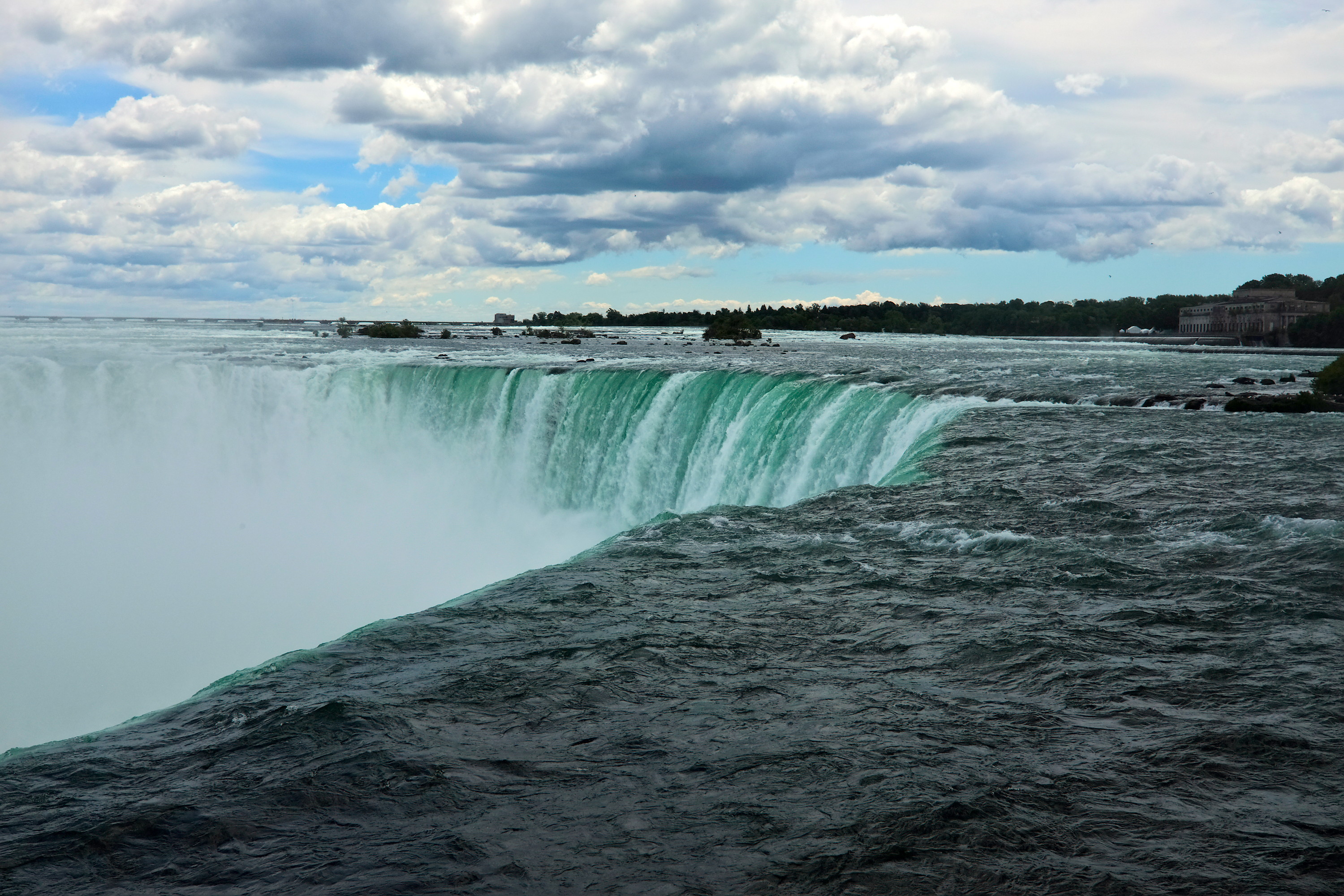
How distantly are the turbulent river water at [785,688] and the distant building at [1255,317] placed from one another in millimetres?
55024

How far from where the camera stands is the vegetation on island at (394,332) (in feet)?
231

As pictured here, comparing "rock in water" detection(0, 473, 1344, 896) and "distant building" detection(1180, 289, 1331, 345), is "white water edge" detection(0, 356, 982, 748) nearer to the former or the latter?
"rock in water" detection(0, 473, 1344, 896)

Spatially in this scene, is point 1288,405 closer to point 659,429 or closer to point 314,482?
point 659,429

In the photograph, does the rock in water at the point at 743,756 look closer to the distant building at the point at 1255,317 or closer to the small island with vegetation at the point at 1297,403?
the small island with vegetation at the point at 1297,403

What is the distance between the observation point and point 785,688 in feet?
23.0

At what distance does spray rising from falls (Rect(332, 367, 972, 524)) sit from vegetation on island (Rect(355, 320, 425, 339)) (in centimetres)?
4313

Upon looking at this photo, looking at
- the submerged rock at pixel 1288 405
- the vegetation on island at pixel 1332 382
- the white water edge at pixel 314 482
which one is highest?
the vegetation on island at pixel 1332 382

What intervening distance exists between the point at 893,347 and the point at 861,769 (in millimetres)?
50403

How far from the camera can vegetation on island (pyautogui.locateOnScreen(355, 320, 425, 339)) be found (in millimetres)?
70438

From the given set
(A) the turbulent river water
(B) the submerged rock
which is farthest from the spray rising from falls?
(B) the submerged rock

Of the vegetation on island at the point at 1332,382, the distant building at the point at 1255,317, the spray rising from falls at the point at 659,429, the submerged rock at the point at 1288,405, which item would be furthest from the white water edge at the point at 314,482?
the distant building at the point at 1255,317

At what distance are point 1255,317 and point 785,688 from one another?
74695 mm

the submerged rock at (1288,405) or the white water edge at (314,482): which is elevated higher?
the submerged rock at (1288,405)

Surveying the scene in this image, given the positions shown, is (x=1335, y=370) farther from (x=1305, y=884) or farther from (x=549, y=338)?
(x=549, y=338)
